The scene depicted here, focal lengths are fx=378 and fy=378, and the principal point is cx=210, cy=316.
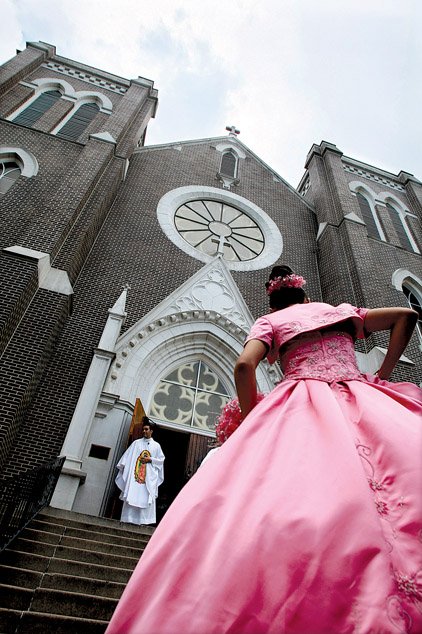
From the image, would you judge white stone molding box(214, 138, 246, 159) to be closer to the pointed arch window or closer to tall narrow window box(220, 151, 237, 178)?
tall narrow window box(220, 151, 237, 178)

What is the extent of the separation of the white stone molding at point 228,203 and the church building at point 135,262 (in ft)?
0.18

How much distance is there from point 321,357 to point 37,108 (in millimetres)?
15510

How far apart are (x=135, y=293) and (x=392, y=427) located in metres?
8.68

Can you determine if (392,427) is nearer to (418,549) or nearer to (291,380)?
(418,549)

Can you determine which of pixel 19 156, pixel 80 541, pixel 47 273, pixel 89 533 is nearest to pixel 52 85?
pixel 19 156

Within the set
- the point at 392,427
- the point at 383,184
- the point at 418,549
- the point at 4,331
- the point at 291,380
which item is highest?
the point at 383,184

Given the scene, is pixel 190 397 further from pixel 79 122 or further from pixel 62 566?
pixel 79 122

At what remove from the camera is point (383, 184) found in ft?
57.8

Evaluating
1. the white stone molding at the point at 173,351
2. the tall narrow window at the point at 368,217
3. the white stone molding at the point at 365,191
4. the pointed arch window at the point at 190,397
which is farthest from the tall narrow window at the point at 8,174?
the white stone molding at the point at 365,191

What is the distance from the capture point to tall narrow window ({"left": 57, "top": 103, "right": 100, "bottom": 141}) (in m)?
13.1

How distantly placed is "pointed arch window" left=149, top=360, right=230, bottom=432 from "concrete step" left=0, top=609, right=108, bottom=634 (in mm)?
5337

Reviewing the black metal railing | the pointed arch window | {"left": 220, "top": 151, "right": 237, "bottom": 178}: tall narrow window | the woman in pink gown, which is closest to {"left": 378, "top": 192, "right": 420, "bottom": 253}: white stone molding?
{"left": 220, "top": 151, "right": 237, "bottom": 178}: tall narrow window

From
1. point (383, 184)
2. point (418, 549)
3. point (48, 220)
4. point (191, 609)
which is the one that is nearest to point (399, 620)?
point (418, 549)

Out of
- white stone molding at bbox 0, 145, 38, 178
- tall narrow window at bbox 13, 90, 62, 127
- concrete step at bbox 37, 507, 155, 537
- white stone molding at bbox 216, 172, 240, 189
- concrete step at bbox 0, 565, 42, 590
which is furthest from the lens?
white stone molding at bbox 216, 172, 240, 189
